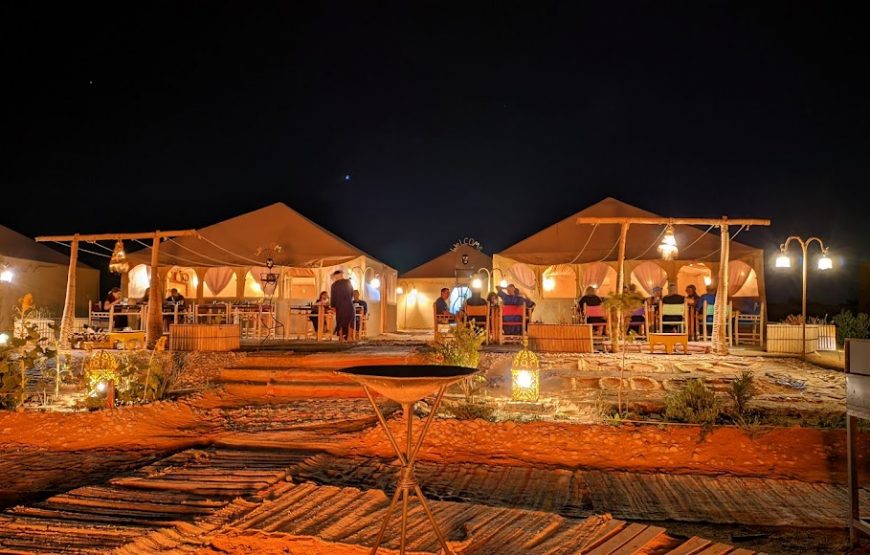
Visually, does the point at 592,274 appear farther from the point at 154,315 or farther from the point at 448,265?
the point at 154,315

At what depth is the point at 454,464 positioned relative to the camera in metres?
5.10

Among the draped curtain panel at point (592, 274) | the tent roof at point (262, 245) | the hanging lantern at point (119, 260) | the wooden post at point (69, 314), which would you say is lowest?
the wooden post at point (69, 314)

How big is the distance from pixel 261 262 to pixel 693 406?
1327 cm

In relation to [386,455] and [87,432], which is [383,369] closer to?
[386,455]

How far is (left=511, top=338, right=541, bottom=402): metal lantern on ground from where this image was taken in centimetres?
660

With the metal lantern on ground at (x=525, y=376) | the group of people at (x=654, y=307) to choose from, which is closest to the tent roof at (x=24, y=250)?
the group of people at (x=654, y=307)

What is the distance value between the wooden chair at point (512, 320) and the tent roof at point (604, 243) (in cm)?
555

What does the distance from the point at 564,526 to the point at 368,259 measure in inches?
526

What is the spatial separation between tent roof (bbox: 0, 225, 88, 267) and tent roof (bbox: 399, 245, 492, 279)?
13.0 metres

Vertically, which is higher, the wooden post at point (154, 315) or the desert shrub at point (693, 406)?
the wooden post at point (154, 315)

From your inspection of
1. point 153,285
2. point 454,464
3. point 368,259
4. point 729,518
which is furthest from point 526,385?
point 368,259

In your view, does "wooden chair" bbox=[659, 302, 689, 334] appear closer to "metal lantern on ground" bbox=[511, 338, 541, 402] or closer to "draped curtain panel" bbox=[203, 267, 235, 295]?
"metal lantern on ground" bbox=[511, 338, 541, 402]

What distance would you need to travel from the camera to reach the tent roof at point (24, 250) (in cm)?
2058

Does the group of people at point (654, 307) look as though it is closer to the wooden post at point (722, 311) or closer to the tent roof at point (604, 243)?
Result: the wooden post at point (722, 311)
